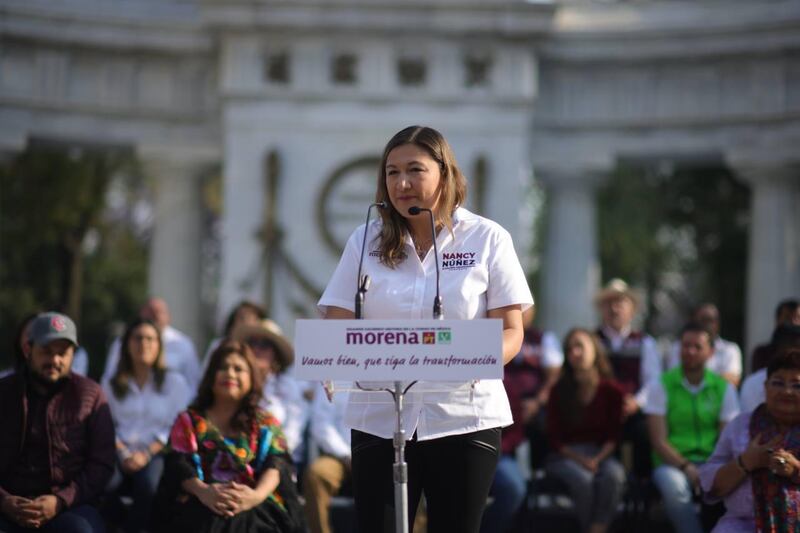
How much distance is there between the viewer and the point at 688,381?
962 cm

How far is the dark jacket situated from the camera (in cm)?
765

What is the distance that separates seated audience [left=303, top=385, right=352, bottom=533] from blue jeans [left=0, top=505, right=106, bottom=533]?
2.04 meters

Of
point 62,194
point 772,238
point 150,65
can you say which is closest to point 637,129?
point 772,238

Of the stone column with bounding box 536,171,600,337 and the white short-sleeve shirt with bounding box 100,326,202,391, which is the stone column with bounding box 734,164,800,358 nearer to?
the stone column with bounding box 536,171,600,337

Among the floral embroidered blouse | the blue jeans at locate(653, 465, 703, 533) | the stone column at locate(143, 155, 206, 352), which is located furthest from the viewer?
the stone column at locate(143, 155, 206, 352)

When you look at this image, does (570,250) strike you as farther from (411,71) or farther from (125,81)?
(125,81)

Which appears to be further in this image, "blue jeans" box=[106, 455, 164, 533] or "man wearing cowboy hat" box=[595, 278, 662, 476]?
"man wearing cowboy hat" box=[595, 278, 662, 476]

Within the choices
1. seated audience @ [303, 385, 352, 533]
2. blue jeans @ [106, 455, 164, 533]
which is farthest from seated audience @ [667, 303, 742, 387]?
blue jeans @ [106, 455, 164, 533]

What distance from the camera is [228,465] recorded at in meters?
7.79

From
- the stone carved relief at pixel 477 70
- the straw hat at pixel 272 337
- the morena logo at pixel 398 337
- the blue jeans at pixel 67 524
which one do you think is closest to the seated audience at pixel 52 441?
the blue jeans at pixel 67 524

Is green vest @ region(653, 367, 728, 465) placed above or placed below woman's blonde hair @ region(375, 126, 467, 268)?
below

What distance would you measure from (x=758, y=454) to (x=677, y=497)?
1.98 metres

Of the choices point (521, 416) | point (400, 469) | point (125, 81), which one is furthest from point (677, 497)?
point (125, 81)

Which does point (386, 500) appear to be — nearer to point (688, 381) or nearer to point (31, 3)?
point (688, 381)
